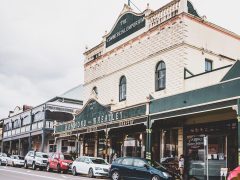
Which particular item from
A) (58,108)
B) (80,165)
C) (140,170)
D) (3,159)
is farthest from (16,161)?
(140,170)

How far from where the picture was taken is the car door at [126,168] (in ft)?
61.7

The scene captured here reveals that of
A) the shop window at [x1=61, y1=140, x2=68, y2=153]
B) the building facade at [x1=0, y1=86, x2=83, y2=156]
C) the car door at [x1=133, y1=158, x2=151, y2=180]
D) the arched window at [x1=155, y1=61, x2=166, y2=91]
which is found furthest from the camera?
the building facade at [x1=0, y1=86, x2=83, y2=156]

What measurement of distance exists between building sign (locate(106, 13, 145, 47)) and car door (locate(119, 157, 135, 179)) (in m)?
11.3

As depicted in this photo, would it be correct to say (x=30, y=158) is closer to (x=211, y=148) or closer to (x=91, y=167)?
(x=91, y=167)

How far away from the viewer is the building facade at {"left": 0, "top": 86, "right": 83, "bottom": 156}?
4169 centimetres

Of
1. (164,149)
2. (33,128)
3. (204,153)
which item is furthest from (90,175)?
(33,128)

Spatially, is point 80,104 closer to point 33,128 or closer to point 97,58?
point 33,128

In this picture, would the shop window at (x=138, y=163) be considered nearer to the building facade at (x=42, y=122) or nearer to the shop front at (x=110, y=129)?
the shop front at (x=110, y=129)

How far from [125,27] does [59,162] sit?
1115cm

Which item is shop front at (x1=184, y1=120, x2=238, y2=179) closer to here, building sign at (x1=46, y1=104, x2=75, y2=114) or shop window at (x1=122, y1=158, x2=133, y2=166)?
shop window at (x1=122, y1=158, x2=133, y2=166)

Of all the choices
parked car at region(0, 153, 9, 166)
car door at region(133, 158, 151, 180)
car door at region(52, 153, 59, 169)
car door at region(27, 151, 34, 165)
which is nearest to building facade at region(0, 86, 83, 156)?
parked car at region(0, 153, 9, 166)

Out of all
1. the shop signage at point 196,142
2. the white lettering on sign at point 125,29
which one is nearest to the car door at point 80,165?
the shop signage at point 196,142

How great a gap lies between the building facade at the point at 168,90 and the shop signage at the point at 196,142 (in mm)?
56

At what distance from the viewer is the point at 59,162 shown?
90.4 ft
